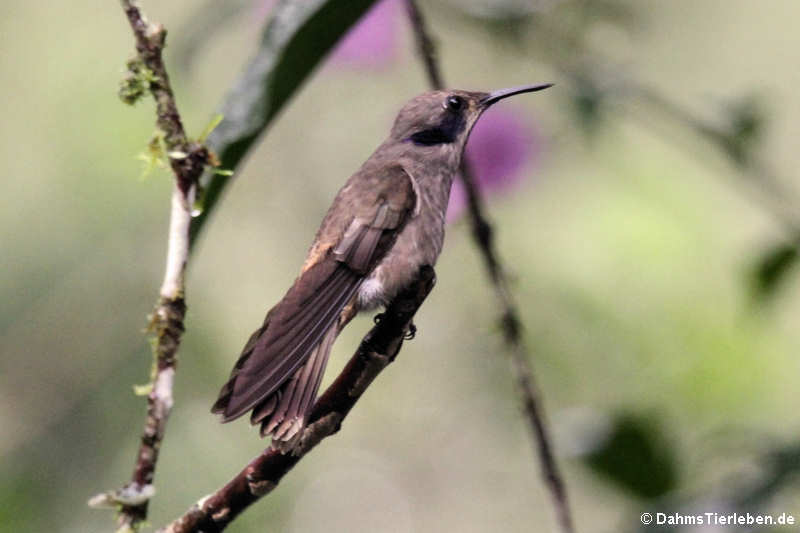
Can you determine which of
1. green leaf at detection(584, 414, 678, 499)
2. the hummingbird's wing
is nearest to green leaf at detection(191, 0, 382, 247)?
the hummingbird's wing

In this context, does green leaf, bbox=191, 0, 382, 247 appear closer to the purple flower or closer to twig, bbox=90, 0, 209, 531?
twig, bbox=90, 0, 209, 531

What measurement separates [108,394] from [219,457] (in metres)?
0.46

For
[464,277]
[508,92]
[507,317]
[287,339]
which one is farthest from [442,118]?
[464,277]

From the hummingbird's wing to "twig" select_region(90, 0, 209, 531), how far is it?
7 centimetres

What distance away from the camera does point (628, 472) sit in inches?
96.4

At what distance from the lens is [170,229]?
1291 millimetres

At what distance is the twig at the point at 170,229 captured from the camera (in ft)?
4.05

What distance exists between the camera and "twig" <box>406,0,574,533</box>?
6.28 feet

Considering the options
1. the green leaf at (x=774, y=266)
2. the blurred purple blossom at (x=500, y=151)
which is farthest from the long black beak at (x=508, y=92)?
the blurred purple blossom at (x=500, y=151)

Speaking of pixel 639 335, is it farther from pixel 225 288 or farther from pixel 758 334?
pixel 225 288

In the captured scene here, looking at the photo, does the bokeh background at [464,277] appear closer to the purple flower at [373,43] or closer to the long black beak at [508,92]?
the purple flower at [373,43]

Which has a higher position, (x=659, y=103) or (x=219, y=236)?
(x=659, y=103)

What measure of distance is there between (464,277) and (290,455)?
3437 millimetres

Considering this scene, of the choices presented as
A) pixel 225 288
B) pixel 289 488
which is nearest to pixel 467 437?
pixel 289 488
